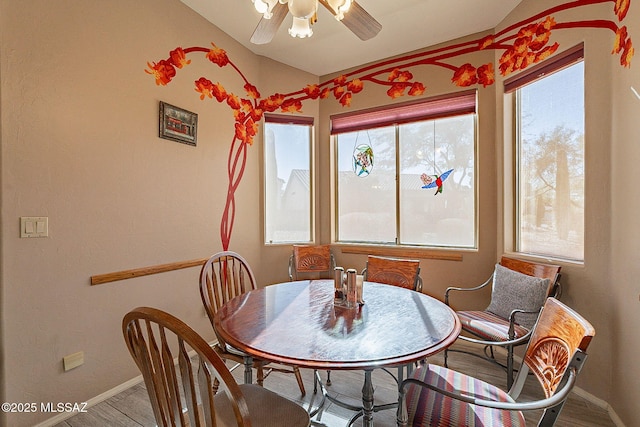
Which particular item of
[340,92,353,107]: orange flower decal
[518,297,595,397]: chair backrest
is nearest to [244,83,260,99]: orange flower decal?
[340,92,353,107]: orange flower decal

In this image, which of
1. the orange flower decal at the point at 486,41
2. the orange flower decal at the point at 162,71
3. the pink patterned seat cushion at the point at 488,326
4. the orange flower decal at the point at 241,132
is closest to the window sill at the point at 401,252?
the pink patterned seat cushion at the point at 488,326

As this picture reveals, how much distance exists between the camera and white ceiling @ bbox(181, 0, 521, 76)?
242 cm

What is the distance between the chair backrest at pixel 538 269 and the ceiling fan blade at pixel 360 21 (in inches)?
81.3

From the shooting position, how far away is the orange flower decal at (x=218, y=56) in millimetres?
2713

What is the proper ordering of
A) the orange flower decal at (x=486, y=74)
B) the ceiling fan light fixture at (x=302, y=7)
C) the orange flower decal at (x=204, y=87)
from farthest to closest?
the orange flower decal at (x=486, y=74) → the orange flower decal at (x=204, y=87) → the ceiling fan light fixture at (x=302, y=7)

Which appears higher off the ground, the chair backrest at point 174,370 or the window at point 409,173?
the window at point 409,173

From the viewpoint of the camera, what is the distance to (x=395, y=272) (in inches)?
94.7

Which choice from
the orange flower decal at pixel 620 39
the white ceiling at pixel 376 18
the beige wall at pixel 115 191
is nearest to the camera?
the beige wall at pixel 115 191

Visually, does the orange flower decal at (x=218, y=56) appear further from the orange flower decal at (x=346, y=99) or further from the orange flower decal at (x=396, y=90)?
the orange flower decal at (x=396, y=90)

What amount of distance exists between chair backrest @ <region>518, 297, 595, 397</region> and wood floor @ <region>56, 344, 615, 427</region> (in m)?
0.94

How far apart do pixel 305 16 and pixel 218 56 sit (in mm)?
1667

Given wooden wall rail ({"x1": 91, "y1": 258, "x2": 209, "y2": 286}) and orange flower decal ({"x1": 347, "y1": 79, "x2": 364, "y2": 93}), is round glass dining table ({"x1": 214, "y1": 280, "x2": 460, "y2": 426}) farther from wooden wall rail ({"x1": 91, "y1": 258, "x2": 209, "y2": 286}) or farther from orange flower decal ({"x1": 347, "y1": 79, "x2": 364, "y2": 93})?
orange flower decal ({"x1": 347, "y1": 79, "x2": 364, "y2": 93})

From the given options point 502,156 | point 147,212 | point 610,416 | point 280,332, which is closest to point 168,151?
point 147,212

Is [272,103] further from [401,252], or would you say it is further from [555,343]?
[555,343]
